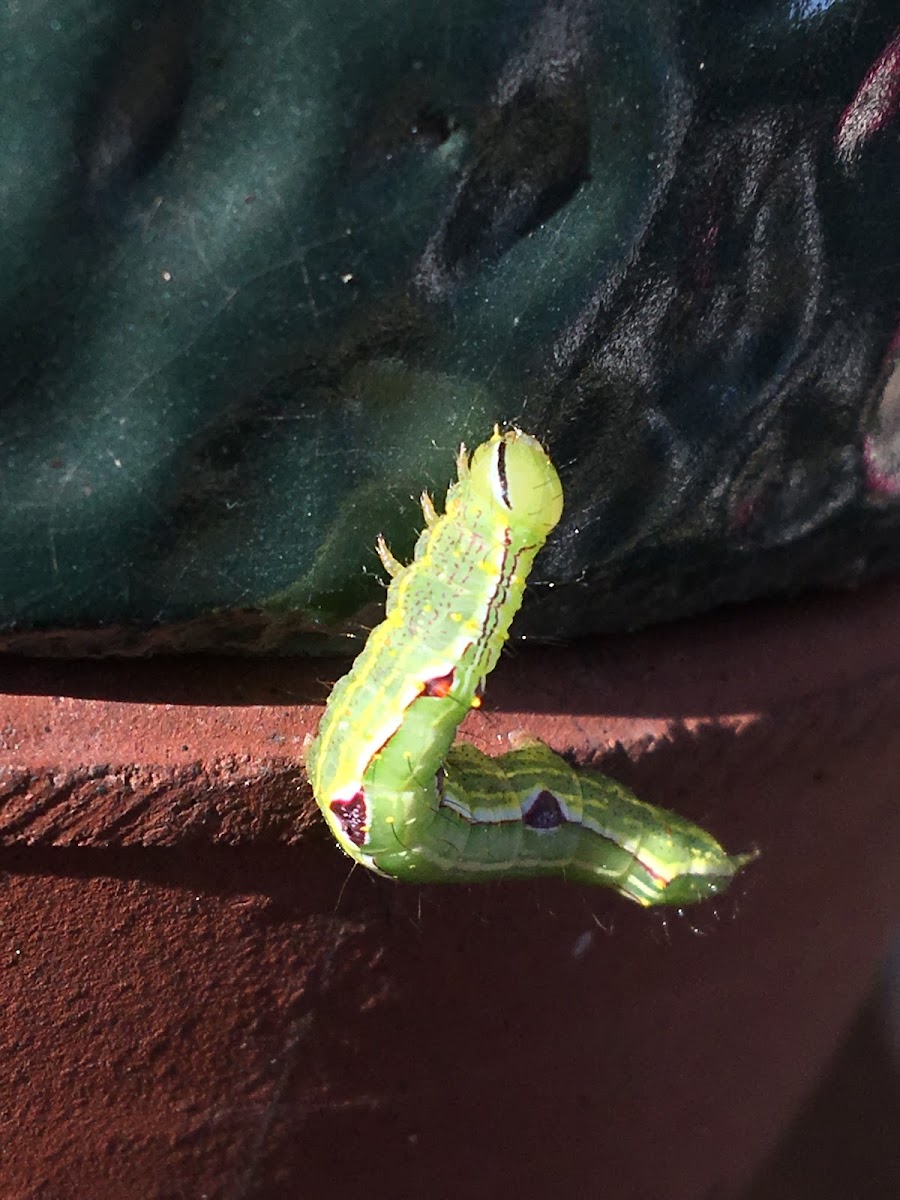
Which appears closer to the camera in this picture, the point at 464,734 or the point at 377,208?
the point at 377,208

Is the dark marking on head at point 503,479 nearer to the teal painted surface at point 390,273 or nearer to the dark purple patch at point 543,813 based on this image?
the teal painted surface at point 390,273

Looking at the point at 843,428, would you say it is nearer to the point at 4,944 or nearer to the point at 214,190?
the point at 214,190

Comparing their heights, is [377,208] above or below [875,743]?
above

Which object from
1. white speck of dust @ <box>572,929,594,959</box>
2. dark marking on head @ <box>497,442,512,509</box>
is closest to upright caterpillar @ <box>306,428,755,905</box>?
dark marking on head @ <box>497,442,512,509</box>

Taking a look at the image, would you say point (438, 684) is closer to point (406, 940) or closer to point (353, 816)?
point (353, 816)

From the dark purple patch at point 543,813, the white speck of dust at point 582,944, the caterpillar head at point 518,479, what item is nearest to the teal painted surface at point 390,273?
the caterpillar head at point 518,479

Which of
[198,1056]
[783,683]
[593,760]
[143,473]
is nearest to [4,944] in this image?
[198,1056]
